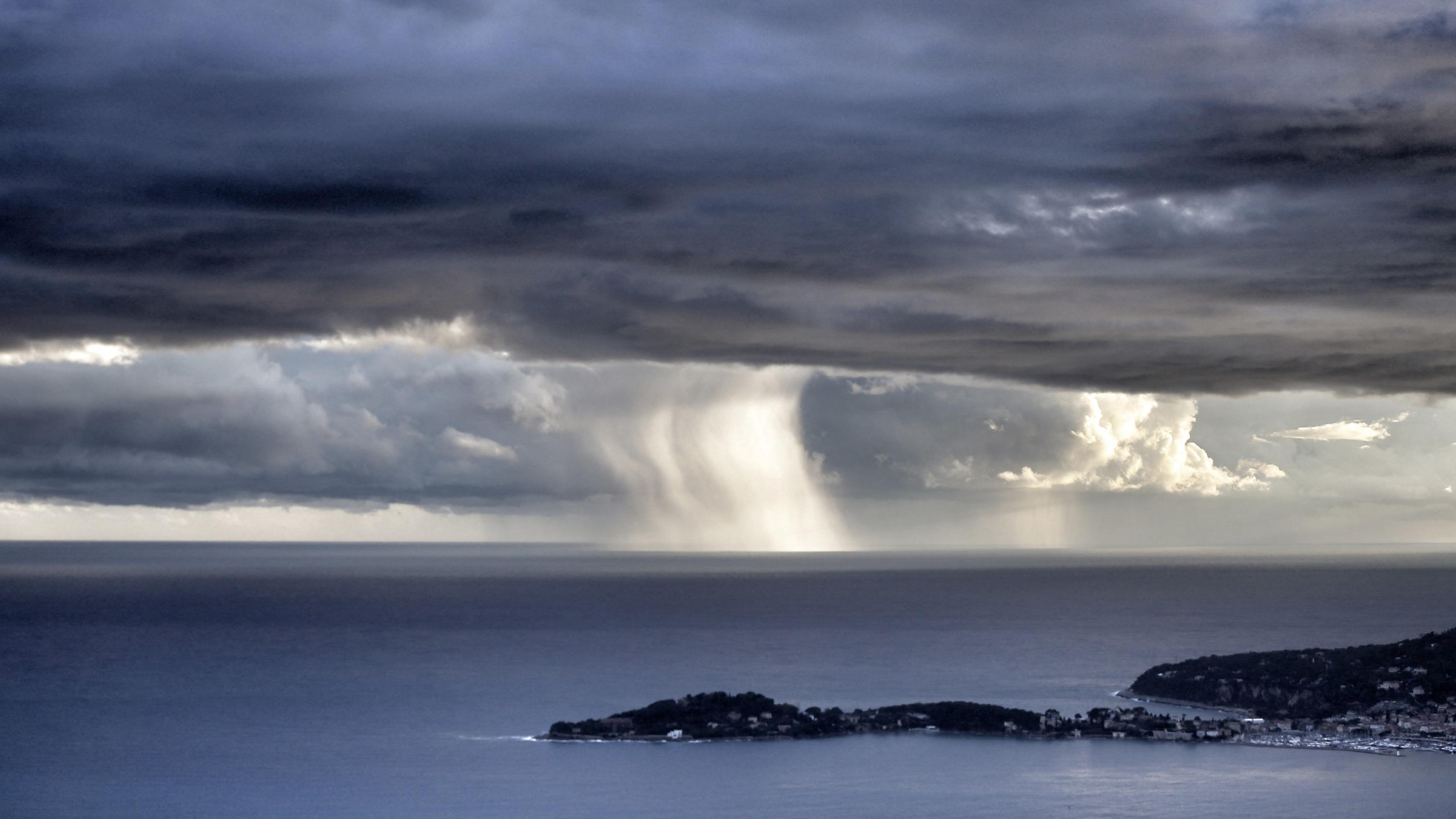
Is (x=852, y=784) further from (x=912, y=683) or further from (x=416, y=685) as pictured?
(x=416, y=685)

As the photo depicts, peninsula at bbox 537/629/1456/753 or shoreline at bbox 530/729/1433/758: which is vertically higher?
peninsula at bbox 537/629/1456/753

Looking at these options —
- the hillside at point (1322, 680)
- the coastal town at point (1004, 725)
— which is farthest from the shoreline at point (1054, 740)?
the hillside at point (1322, 680)

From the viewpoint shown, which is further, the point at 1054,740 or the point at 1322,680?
the point at 1322,680

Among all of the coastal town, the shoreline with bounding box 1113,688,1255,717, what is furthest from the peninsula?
the shoreline with bounding box 1113,688,1255,717

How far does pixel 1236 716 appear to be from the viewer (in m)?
128

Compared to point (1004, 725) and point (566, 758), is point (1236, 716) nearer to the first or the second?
point (1004, 725)

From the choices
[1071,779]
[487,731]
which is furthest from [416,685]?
[1071,779]

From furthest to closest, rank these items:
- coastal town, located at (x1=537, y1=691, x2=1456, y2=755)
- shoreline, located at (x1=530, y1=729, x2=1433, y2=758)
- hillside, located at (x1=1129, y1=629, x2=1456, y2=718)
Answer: hillside, located at (x1=1129, y1=629, x2=1456, y2=718), coastal town, located at (x1=537, y1=691, x2=1456, y2=755), shoreline, located at (x1=530, y1=729, x2=1433, y2=758)

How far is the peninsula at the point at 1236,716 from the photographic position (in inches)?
4515

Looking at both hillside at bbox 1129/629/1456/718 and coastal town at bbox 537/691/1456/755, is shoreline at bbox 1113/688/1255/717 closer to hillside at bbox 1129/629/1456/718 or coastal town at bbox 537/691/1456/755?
hillside at bbox 1129/629/1456/718

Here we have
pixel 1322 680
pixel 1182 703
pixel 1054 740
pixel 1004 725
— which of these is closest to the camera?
pixel 1054 740

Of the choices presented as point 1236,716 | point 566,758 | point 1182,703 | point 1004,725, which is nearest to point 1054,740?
point 1004,725

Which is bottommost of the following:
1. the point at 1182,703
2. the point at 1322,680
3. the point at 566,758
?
the point at 566,758

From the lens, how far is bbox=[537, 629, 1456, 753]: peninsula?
376ft
